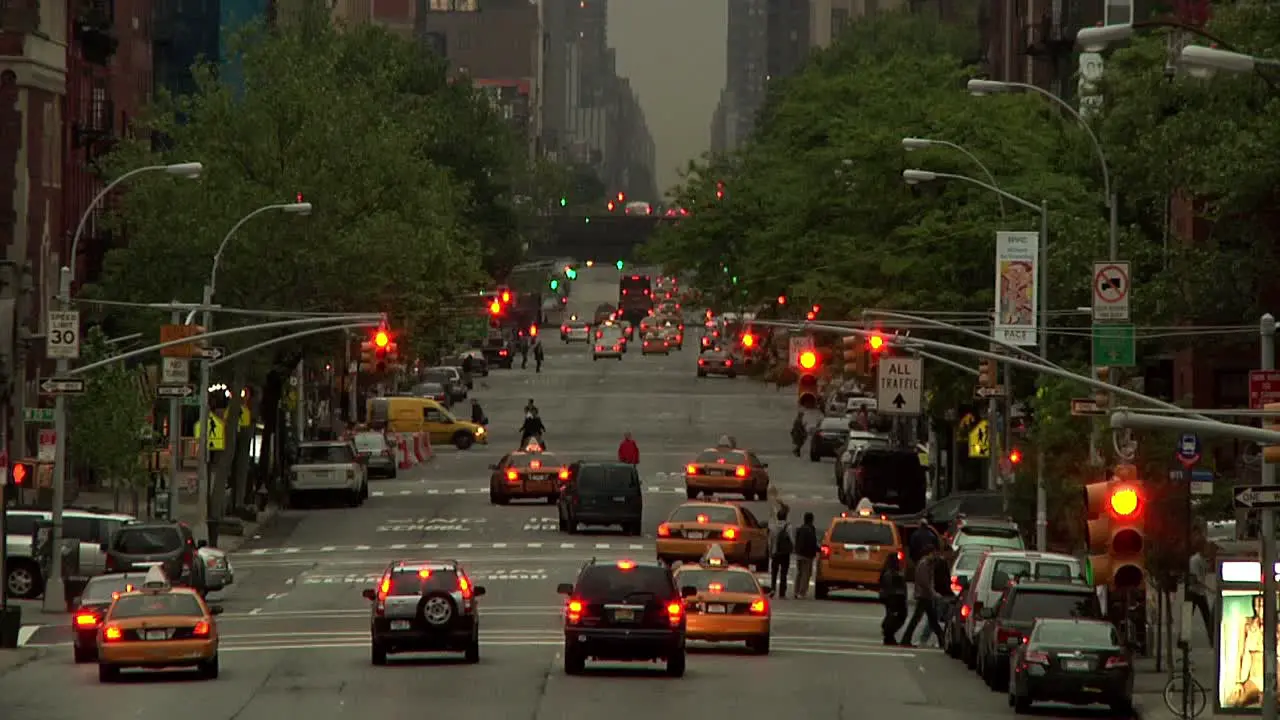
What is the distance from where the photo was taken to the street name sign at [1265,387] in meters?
37.6

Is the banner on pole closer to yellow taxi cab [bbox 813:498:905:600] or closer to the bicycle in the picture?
yellow taxi cab [bbox 813:498:905:600]

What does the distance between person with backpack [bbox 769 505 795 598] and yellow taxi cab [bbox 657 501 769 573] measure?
89 centimetres

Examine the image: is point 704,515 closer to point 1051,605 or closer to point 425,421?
point 1051,605

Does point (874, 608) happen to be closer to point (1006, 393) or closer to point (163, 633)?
point (1006, 393)

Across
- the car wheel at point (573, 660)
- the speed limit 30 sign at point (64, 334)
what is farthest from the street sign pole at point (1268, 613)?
the speed limit 30 sign at point (64, 334)

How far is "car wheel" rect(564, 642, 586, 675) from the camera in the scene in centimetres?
3969

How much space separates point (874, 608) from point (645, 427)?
57964 millimetres

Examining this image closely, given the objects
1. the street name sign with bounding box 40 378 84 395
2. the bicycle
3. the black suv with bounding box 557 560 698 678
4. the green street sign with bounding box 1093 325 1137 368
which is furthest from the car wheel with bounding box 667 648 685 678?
the street name sign with bounding box 40 378 84 395

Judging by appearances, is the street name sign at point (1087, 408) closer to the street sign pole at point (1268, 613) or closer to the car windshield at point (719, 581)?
the car windshield at point (719, 581)

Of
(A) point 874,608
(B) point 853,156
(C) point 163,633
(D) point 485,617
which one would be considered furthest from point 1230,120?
(B) point 853,156

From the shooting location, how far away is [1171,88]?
5422 centimetres

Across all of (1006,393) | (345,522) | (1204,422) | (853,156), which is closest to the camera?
(1204,422)

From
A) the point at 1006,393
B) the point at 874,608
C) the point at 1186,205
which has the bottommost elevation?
the point at 874,608

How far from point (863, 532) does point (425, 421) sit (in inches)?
2100
